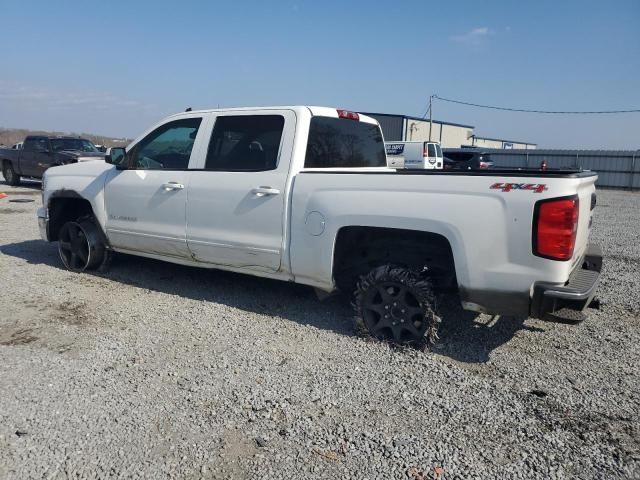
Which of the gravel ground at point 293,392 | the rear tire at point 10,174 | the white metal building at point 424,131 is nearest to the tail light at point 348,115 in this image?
the gravel ground at point 293,392

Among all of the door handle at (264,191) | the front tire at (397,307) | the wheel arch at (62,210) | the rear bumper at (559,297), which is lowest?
the front tire at (397,307)

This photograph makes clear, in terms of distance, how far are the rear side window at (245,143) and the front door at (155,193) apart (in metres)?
0.28

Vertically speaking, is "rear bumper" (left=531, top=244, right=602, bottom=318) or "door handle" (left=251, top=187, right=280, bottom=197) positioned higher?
"door handle" (left=251, top=187, right=280, bottom=197)

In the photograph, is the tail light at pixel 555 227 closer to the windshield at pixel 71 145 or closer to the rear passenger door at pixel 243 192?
the rear passenger door at pixel 243 192

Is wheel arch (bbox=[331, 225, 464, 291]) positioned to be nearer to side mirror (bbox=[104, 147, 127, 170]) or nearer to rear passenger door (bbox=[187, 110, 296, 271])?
rear passenger door (bbox=[187, 110, 296, 271])

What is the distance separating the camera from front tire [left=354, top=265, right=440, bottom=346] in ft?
13.0

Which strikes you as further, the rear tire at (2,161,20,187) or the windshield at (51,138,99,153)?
the rear tire at (2,161,20,187)

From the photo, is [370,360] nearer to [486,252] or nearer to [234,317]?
[486,252]

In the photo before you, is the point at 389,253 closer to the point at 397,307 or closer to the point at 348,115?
the point at 397,307

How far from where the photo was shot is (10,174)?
18.3 metres

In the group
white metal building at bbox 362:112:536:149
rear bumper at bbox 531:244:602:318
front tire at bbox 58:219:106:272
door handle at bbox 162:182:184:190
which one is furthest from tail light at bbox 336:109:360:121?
white metal building at bbox 362:112:536:149

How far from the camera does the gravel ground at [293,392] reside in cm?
270

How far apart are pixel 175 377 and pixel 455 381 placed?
6.59ft

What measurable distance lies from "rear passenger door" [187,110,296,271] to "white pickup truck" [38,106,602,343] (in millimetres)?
13
